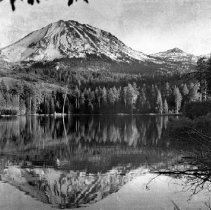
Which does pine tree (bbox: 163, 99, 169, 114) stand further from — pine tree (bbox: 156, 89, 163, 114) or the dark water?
the dark water

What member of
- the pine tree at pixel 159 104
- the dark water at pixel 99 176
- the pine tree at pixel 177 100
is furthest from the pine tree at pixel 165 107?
the dark water at pixel 99 176

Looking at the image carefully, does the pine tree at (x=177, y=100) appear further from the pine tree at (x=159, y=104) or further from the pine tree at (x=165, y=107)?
the pine tree at (x=159, y=104)

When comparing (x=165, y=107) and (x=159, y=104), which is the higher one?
(x=159, y=104)

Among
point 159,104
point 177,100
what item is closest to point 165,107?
point 159,104

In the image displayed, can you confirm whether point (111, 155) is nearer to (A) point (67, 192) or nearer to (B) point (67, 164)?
(B) point (67, 164)

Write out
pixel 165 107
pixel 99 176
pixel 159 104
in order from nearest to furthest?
pixel 99 176
pixel 165 107
pixel 159 104

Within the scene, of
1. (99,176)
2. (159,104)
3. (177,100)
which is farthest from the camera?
(159,104)

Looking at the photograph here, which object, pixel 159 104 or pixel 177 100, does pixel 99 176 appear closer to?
pixel 177 100

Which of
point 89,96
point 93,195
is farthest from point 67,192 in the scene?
point 89,96

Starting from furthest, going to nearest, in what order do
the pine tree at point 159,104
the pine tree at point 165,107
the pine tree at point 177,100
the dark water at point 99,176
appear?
the pine tree at point 165,107 < the pine tree at point 159,104 < the pine tree at point 177,100 < the dark water at point 99,176

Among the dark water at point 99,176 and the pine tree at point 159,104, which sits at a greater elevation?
the pine tree at point 159,104

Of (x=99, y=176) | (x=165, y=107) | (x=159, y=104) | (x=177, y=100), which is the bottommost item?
(x=99, y=176)
